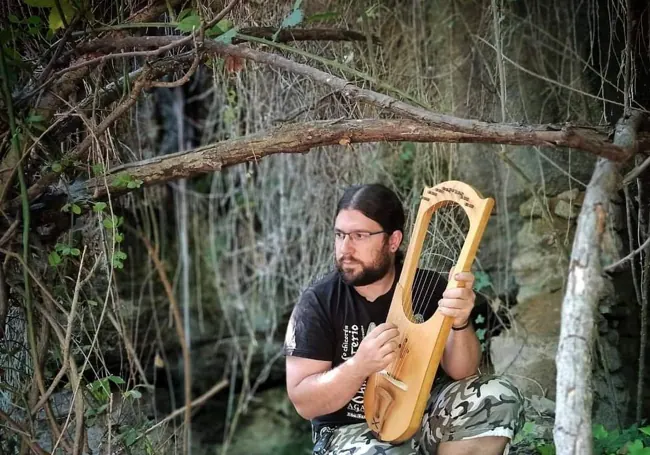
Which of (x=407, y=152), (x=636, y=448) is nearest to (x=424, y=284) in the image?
(x=636, y=448)

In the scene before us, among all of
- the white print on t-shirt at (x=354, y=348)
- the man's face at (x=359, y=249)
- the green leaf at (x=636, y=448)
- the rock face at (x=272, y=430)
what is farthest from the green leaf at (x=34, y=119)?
the rock face at (x=272, y=430)

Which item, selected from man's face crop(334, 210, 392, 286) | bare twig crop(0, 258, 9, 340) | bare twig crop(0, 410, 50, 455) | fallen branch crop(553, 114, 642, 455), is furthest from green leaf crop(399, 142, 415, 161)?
fallen branch crop(553, 114, 642, 455)

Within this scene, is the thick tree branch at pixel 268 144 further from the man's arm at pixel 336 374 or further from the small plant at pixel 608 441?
the small plant at pixel 608 441

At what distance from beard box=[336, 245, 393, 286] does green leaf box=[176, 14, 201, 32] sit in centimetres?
82

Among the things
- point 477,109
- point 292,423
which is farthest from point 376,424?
point 292,423

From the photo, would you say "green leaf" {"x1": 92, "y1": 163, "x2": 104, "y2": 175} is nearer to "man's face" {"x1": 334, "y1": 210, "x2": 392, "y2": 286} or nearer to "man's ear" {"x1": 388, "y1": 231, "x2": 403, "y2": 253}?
"man's face" {"x1": 334, "y1": 210, "x2": 392, "y2": 286}

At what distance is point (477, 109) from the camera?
329 centimetres

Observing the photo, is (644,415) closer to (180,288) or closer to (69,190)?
(69,190)

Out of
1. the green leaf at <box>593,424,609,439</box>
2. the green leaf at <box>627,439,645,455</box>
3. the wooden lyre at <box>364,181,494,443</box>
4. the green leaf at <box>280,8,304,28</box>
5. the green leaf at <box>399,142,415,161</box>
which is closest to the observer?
the wooden lyre at <box>364,181,494,443</box>

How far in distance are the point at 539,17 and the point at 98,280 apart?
7.39ft

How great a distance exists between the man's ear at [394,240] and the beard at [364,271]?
0.04 metres

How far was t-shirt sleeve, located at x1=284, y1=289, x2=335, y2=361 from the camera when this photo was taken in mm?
2213

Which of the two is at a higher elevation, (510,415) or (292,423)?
(510,415)

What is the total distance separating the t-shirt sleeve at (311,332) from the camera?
2.21 m
